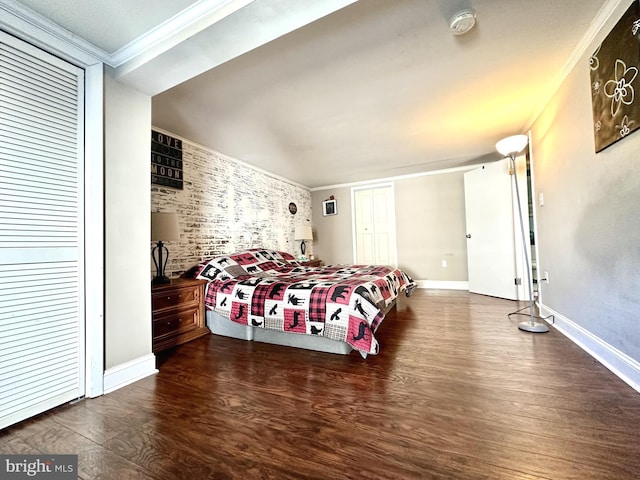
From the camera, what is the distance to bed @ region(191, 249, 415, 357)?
2.03 meters

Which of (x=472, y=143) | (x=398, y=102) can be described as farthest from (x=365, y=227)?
(x=398, y=102)

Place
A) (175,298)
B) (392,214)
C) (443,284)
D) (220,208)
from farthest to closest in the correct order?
(392,214), (443,284), (220,208), (175,298)

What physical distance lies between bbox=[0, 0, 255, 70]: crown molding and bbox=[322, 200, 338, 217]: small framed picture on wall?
4491mm

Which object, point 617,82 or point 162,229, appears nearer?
point 617,82

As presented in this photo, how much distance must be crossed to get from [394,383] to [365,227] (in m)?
4.24

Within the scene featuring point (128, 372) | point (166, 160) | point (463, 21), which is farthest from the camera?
point (166, 160)

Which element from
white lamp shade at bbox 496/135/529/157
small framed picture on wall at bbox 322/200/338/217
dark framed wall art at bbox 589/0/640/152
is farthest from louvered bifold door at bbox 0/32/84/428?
small framed picture on wall at bbox 322/200/338/217

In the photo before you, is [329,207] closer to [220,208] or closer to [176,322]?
[220,208]

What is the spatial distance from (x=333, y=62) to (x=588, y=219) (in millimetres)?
2221

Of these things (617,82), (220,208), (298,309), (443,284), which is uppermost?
(617,82)

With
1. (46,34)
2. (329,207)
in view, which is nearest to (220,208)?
(46,34)

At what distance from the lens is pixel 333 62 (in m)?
1.91

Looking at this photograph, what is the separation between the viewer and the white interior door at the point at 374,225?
5.45 metres

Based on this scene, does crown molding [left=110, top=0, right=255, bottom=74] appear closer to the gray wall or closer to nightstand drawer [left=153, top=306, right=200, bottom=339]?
nightstand drawer [left=153, top=306, right=200, bottom=339]
